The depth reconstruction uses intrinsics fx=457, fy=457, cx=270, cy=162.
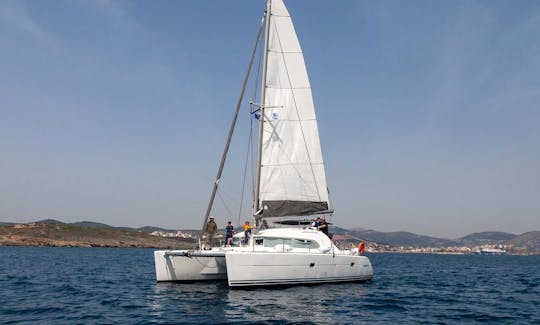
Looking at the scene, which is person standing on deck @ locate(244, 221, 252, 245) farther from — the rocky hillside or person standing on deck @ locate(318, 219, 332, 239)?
the rocky hillside

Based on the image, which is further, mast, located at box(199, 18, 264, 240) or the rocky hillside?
the rocky hillside

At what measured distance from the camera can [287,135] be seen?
24.0 meters

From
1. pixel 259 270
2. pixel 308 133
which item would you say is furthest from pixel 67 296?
pixel 308 133

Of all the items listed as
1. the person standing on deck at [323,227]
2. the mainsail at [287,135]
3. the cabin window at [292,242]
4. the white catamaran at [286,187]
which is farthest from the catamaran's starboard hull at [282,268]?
the mainsail at [287,135]

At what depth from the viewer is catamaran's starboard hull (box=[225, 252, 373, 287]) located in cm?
1847

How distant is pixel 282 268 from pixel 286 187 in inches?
208

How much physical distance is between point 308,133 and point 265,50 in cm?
492

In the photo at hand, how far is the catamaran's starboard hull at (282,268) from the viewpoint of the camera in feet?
60.6

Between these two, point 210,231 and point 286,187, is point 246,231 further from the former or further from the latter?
point 286,187

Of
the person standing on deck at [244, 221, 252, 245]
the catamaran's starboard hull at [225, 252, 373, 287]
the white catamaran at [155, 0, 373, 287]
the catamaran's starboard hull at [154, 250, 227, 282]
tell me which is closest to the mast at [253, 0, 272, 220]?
the white catamaran at [155, 0, 373, 287]

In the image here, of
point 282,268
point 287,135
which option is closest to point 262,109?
point 287,135

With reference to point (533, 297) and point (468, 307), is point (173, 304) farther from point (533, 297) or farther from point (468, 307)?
point (533, 297)

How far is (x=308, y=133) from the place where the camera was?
24516mm

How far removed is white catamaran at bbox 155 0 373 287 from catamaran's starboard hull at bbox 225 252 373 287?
5 cm
